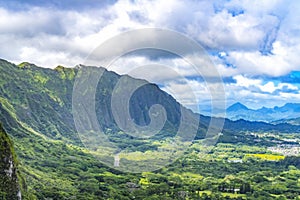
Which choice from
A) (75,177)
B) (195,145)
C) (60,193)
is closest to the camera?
(60,193)

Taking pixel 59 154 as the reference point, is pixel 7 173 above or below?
below

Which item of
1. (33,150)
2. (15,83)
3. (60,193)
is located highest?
(15,83)

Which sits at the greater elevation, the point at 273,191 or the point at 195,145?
the point at 195,145

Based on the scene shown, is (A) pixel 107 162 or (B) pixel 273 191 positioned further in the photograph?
(A) pixel 107 162

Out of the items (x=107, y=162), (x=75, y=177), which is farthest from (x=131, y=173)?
(x=75, y=177)

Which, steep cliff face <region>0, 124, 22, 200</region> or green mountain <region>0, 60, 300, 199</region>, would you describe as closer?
steep cliff face <region>0, 124, 22, 200</region>

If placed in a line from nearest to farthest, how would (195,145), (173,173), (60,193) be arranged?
(60,193) < (173,173) < (195,145)

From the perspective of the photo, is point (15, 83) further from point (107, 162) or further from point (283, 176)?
point (283, 176)

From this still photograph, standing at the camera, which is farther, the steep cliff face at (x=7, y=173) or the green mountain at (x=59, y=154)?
the green mountain at (x=59, y=154)
